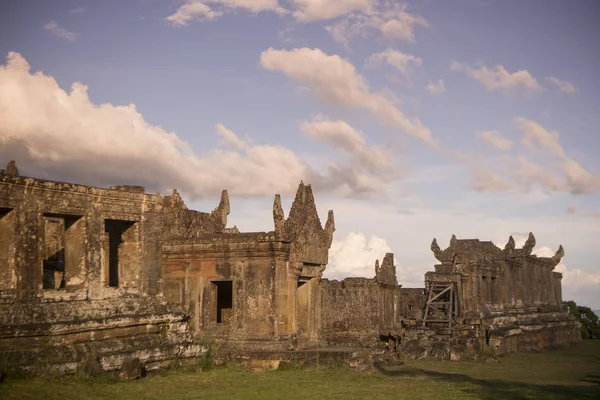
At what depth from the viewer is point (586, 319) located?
1876 inches

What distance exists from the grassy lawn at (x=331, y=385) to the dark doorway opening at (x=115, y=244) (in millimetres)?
3065

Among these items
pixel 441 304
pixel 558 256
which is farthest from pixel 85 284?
pixel 558 256

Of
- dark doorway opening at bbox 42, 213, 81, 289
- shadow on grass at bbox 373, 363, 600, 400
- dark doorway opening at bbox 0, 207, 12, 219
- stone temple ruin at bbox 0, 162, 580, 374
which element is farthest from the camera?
dark doorway opening at bbox 42, 213, 81, 289

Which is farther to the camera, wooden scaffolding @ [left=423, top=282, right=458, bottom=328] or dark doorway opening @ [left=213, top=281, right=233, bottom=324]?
wooden scaffolding @ [left=423, top=282, right=458, bottom=328]

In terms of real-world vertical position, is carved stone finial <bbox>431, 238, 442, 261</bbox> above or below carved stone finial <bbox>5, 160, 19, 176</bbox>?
below

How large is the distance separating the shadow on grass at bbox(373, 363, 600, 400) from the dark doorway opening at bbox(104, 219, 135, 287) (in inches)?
310

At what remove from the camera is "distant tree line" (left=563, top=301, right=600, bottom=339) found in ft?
152

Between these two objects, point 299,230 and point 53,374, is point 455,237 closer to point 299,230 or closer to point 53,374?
point 299,230

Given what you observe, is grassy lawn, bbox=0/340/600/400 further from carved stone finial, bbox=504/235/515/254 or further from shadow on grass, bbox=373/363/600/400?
carved stone finial, bbox=504/235/515/254

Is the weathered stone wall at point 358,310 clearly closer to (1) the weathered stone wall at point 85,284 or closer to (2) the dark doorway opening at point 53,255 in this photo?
(2) the dark doorway opening at point 53,255

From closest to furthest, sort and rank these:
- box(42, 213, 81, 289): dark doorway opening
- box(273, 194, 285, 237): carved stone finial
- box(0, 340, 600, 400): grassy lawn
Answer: box(0, 340, 600, 400): grassy lawn < box(42, 213, 81, 289): dark doorway opening < box(273, 194, 285, 237): carved stone finial

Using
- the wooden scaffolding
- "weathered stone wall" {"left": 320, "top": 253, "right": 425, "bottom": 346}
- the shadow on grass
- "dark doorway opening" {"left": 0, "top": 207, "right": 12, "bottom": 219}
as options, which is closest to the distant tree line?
the wooden scaffolding

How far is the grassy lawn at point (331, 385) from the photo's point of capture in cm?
1264

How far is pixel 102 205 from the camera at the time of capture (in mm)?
15688
